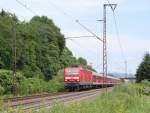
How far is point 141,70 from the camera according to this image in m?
87.8

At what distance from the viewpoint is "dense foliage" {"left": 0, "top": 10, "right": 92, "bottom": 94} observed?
240 ft

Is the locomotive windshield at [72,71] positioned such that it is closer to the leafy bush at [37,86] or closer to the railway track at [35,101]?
the leafy bush at [37,86]

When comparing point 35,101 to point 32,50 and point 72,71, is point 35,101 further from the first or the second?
point 32,50

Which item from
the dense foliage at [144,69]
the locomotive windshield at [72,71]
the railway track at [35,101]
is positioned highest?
the dense foliage at [144,69]

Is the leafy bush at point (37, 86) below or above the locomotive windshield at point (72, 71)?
below

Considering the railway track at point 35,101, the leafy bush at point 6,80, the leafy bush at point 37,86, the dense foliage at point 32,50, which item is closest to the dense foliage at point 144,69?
→ the dense foliage at point 32,50

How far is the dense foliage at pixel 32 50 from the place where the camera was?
2874 inches

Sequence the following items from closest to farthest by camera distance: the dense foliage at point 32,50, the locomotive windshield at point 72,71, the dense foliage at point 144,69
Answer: the locomotive windshield at point 72,71 < the dense foliage at point 32,50 < the dense foliage at point 144,69

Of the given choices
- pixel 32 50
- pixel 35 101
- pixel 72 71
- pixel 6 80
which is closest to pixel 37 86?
pixel 72 71

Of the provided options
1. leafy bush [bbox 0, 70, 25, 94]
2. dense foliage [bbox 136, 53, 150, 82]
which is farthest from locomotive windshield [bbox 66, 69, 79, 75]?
dense foliage [bbox 136, 53, 150, 82]

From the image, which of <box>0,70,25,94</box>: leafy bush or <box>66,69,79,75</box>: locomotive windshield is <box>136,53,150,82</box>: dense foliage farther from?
<box>0,70,25,94</box>: leafy bush

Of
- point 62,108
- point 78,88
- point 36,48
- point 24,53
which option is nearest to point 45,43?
point 36,48

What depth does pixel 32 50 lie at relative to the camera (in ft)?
272

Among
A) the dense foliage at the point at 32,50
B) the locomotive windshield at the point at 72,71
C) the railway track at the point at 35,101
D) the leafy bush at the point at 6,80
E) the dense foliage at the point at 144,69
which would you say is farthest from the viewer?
the dense foliage at the point at 144,69
